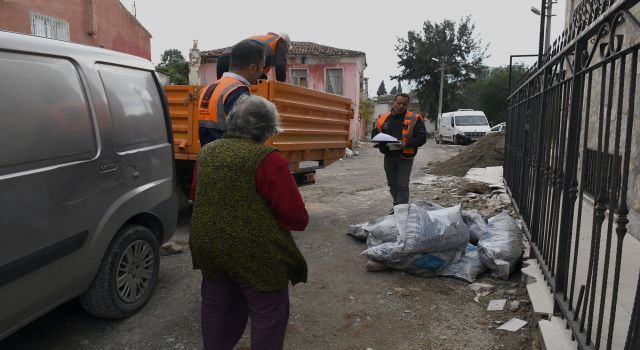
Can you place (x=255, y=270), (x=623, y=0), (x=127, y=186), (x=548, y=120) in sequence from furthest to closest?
(x=548, y=120) → (x=127, y=186) → (x=255, y=270) → (x=623, y=0)

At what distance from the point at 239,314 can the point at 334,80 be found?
82.1ft

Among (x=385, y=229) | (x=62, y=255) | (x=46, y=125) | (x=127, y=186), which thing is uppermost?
(x=46, y=125)

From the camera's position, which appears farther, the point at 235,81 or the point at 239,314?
the point at 235,81

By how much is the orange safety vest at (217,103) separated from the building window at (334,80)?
76.7ft

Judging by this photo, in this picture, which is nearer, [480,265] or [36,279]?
[36,279]

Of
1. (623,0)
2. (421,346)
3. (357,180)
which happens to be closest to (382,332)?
(421,346)

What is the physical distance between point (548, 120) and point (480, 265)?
1411mm

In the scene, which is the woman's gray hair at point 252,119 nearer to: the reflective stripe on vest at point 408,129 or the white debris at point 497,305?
the white debris at point 497,305

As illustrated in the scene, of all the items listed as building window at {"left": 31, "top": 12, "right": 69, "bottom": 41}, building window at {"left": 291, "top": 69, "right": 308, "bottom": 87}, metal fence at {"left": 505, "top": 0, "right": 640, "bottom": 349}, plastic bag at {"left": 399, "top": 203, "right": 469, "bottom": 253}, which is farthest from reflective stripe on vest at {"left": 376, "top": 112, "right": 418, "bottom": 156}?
building window at {"left": 291, "top": 69, "right": 308, "bottom": 87}

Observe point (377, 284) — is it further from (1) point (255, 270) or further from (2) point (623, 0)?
(2) point (623, 0)

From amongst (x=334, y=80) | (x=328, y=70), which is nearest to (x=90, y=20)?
(x=328, y=70)

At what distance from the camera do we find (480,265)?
4203 millimetres

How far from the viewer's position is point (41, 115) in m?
2.54

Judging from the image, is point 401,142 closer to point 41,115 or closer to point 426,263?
point 426,263
